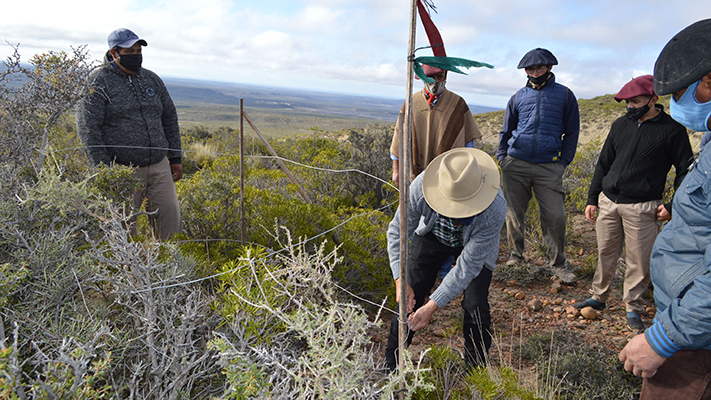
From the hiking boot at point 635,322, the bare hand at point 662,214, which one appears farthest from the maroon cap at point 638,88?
the hiking boot at point 635,322

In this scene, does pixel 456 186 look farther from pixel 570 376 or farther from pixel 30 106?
pixel 30 106

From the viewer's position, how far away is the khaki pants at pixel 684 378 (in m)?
1.38

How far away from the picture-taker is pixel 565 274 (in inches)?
155

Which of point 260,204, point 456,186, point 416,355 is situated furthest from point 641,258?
point 260,204

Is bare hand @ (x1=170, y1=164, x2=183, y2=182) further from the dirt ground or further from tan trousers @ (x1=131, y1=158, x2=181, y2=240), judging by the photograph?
the dirt ground

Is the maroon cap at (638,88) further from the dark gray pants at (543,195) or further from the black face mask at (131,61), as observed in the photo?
the black face mask at (131,61)

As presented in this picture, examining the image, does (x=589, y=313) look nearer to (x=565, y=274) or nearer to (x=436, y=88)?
(x=565, y=274)

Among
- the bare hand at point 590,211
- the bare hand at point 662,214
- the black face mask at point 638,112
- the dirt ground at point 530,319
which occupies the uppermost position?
the black face mask at point 638,112

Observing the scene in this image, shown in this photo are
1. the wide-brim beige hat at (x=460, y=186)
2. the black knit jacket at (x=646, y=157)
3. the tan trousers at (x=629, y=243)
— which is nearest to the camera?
the wide-brim beige hat at (x=460, y=186)

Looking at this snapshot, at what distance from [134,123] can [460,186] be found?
2.84m

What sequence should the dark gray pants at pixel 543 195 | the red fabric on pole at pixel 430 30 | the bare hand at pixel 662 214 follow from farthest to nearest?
the dark gray pants at pixel 543 195 → the bare hand at pixel 662 214 → the red fabric on pole at pixel 430 30

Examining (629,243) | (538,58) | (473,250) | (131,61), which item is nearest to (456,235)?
(473,250)

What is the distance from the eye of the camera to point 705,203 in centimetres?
132

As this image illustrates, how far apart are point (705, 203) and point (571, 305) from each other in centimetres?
252
